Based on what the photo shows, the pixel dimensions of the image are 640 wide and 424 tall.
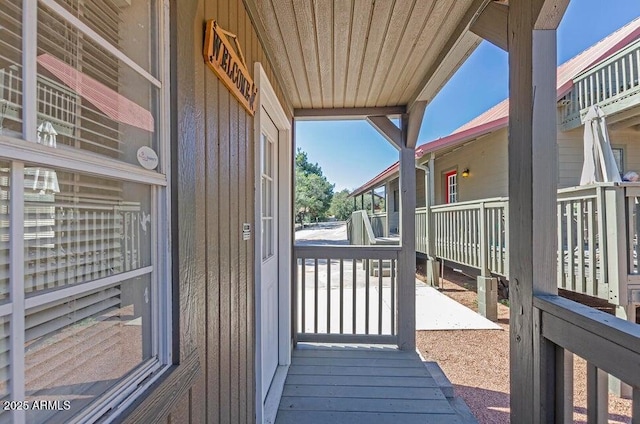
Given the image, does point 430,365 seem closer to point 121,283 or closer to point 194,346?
point 194,346

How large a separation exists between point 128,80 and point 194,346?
0.77 meters

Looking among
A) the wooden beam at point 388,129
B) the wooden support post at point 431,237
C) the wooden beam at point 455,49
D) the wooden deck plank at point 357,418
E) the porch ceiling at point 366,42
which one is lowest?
the wooden deck plank at point 357,418

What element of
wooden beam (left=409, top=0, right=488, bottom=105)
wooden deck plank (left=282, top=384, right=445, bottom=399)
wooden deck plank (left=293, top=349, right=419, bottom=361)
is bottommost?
wooden deck plank (left=282, top=384, right=445, bottom=399)

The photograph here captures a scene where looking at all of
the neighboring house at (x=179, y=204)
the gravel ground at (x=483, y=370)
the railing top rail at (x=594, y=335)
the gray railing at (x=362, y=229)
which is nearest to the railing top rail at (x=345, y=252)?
the neighboring house at (x=179, y=204)

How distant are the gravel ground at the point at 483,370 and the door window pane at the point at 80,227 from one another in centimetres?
256

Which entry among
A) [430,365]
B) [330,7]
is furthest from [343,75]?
[430,365]

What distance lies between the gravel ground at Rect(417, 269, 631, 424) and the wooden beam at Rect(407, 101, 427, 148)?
2143mm

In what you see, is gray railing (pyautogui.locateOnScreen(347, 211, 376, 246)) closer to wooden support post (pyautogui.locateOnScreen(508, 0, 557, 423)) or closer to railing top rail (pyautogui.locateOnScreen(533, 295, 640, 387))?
wooden support post (pyautogui.locateOnScreen(508, 0, 557, 423))

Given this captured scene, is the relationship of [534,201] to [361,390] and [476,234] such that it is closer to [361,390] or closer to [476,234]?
[361,390]

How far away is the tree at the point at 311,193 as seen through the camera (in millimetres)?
26158

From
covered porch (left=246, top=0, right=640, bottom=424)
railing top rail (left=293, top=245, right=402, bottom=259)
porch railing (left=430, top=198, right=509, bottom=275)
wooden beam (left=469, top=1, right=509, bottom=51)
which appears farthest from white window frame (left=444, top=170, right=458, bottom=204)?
wooden beam (left=469, top=1, right=509, bottom=51)

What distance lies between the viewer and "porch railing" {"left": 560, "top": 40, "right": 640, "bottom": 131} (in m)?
4.66

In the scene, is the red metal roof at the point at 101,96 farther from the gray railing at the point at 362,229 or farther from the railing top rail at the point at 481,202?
the gray railing at the point at 362,229

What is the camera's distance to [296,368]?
2.57 meters
